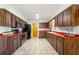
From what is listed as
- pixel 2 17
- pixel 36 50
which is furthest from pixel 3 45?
pixel 36 50

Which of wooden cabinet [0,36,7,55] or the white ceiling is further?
the white ceiling

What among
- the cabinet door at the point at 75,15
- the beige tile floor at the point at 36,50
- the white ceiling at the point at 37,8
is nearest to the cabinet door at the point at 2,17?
the white ceiling at the point at 37,8

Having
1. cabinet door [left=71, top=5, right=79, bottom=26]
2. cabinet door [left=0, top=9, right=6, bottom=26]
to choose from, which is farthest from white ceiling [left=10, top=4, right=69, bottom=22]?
cabinet door [left=71, top=5, right=79, bottom=26]

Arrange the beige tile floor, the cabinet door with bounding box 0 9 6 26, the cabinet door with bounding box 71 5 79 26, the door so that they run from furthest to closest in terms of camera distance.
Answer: the door → the beige tile floor → the cabinet door with bounding box 0 9 6 26 → the cabinet door with bounding box 71 5 79 26

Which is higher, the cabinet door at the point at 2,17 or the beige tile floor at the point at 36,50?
the cabinet door at the point at 2,17

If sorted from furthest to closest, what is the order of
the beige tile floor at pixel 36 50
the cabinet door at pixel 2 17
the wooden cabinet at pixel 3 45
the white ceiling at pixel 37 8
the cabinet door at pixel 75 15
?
the beige tile floor at pixel 36 50 < the white ceiling at pixel 37 8 < the cabinet door at pixel 2 17 < the cabinet door at pixel 75 15 < the wooden cabinet at pixel 3 45

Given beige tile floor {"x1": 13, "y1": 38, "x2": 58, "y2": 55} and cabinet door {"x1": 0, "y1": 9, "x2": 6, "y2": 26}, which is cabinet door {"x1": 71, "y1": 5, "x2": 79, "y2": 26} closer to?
beige tile floor {"x1": 13, "y1": 38, "x2": 58, "y2": 55}

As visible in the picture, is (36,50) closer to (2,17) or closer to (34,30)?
(2,17)

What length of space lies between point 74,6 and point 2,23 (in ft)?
10.2

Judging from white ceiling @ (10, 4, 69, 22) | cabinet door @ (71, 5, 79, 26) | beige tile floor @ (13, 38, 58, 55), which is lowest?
beige tile floor @ (13, 38, 58, 55)

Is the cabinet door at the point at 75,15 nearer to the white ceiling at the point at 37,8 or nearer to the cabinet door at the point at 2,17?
the white ceiling at the point at 37,8
